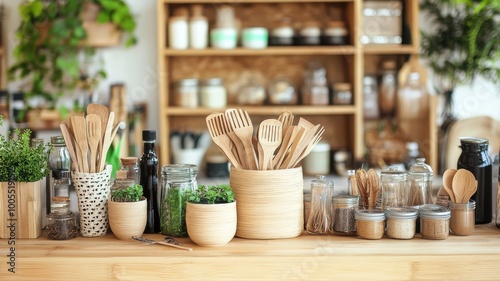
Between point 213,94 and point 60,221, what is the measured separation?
2.29m

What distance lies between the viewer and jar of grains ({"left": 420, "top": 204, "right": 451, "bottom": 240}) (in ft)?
5.55

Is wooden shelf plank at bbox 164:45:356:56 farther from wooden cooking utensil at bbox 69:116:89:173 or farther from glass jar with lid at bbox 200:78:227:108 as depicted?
wooden cooking utensil at bbox 69:116:89:173

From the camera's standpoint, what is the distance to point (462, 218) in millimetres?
1731

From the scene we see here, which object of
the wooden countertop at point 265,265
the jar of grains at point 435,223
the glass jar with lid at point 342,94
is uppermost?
the glass jar with lid at point 342,94

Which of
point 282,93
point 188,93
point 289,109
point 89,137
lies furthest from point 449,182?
point 188,93

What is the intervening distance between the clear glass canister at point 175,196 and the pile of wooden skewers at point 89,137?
0.17 meters

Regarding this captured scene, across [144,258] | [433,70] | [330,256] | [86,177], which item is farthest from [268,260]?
[433,70]

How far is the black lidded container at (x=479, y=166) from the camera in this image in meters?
1.84

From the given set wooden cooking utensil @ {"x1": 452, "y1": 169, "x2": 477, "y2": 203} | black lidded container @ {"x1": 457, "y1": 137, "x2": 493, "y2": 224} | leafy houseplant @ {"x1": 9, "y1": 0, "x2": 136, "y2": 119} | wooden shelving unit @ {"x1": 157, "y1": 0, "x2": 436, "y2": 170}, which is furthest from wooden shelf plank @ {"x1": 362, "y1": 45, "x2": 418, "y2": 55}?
wooden cooking utensil @ {"x1": 452, "y1": 169, "x2": 477, "y2": 203}

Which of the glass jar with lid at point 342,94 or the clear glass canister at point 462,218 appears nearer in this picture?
the clear glass canister at point 462,218

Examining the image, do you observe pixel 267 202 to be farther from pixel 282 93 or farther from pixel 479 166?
pixel 282 93

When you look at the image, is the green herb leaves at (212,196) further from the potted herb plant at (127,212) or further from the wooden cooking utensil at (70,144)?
the wooden cooking utensil at (70,144)

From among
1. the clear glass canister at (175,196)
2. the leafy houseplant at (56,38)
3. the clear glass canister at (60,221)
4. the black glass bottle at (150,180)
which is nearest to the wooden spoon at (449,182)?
the clear glass canister at (175,196)

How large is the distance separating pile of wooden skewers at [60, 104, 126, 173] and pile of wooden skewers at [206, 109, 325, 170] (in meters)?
0.27
